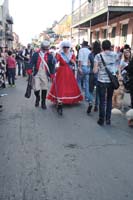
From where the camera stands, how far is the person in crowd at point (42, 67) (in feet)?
27.4

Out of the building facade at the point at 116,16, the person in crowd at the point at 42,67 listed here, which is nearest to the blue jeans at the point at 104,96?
the person in crowd at the point at 42,67

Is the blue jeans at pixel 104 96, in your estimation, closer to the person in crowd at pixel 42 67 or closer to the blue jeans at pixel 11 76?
the person in crowd at pixel 42 67

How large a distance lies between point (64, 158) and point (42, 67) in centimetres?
407

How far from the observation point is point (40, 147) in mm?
5383

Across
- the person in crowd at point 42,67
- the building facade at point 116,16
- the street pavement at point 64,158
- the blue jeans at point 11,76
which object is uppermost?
the building facade at point 116,16

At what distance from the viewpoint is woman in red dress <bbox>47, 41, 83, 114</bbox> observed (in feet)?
28.0

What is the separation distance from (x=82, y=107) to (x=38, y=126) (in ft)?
7.72

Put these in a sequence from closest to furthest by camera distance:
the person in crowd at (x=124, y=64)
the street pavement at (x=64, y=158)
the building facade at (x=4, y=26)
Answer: the street pavement at (x=64, y=158) → the person in crowd at (x=124, y=64) → the building facade at (x=4, y=26)

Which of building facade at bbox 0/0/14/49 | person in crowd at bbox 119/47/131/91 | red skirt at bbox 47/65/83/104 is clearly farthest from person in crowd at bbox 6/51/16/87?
building facade at bbox 0/0/14/49

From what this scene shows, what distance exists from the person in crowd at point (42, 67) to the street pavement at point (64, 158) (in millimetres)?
1020

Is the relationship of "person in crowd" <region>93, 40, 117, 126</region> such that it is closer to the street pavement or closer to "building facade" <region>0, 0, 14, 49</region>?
the street pavement

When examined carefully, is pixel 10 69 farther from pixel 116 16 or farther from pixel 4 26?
pixel 4 26

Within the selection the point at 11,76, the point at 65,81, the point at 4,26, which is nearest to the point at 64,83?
the point at 65,81

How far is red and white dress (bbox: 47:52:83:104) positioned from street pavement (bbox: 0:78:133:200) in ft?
3.29
